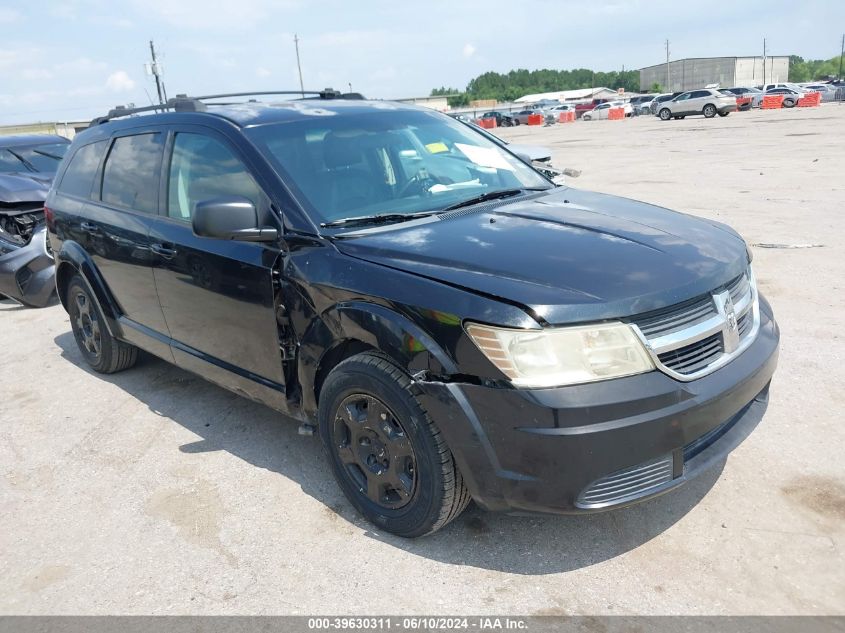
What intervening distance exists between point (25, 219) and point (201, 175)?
582 centimetres

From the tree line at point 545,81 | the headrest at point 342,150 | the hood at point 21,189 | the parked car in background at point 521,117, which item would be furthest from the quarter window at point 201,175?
the tree line at point 545,81

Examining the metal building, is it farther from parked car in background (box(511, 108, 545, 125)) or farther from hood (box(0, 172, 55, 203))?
hood (box(0, 172, 55, 203))

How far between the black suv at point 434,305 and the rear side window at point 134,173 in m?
0.03

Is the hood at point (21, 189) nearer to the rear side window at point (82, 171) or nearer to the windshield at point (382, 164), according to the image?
the rear side window at point (82, 171)

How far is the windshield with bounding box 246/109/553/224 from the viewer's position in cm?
344

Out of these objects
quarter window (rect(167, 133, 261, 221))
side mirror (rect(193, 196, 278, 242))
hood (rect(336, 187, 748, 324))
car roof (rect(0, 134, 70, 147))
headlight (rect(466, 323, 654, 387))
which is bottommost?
headlight (rect(466, 323, 654, 387))

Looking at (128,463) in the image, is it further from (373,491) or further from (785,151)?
(785,151)

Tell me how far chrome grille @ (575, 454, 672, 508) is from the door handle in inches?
103

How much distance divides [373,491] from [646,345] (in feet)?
4.44

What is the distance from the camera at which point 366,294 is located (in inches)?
114

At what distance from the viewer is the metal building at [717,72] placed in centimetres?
9900

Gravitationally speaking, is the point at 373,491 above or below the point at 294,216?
below

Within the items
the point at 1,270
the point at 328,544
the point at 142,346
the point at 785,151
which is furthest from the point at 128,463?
the point at 785,151

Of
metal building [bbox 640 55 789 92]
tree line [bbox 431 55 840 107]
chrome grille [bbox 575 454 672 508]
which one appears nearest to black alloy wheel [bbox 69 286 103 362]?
chrome grille [bbox 575 454 672 508]
